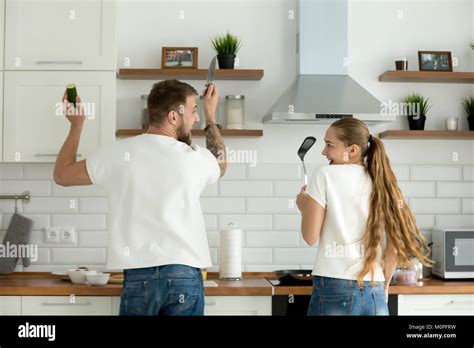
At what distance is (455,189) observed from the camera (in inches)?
150

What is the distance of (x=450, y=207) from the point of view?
381 centimetres

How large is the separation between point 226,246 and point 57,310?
0.93 metres

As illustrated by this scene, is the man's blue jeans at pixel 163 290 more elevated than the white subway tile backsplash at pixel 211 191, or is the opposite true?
the white subway tile backsplash at pixel 211 191

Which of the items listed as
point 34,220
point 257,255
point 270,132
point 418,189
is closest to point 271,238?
point 257,255

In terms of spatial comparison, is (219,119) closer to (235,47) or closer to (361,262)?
(235,47)

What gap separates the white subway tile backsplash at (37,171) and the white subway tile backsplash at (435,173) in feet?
6.87

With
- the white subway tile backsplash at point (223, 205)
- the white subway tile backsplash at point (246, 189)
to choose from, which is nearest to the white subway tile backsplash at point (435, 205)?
the white subway tile backsplash at point (246, 189)

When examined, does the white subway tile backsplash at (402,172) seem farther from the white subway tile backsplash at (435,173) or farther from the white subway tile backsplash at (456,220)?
the white subway tile backsplash at (456,220)

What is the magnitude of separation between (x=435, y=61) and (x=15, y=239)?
259cm

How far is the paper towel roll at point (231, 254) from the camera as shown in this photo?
345 centimetres

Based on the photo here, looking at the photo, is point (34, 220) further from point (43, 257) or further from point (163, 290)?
point (163, 290)

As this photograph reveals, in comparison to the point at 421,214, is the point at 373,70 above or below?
above

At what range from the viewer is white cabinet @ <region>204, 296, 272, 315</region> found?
303 cm

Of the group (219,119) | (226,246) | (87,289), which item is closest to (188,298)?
(87,289)
